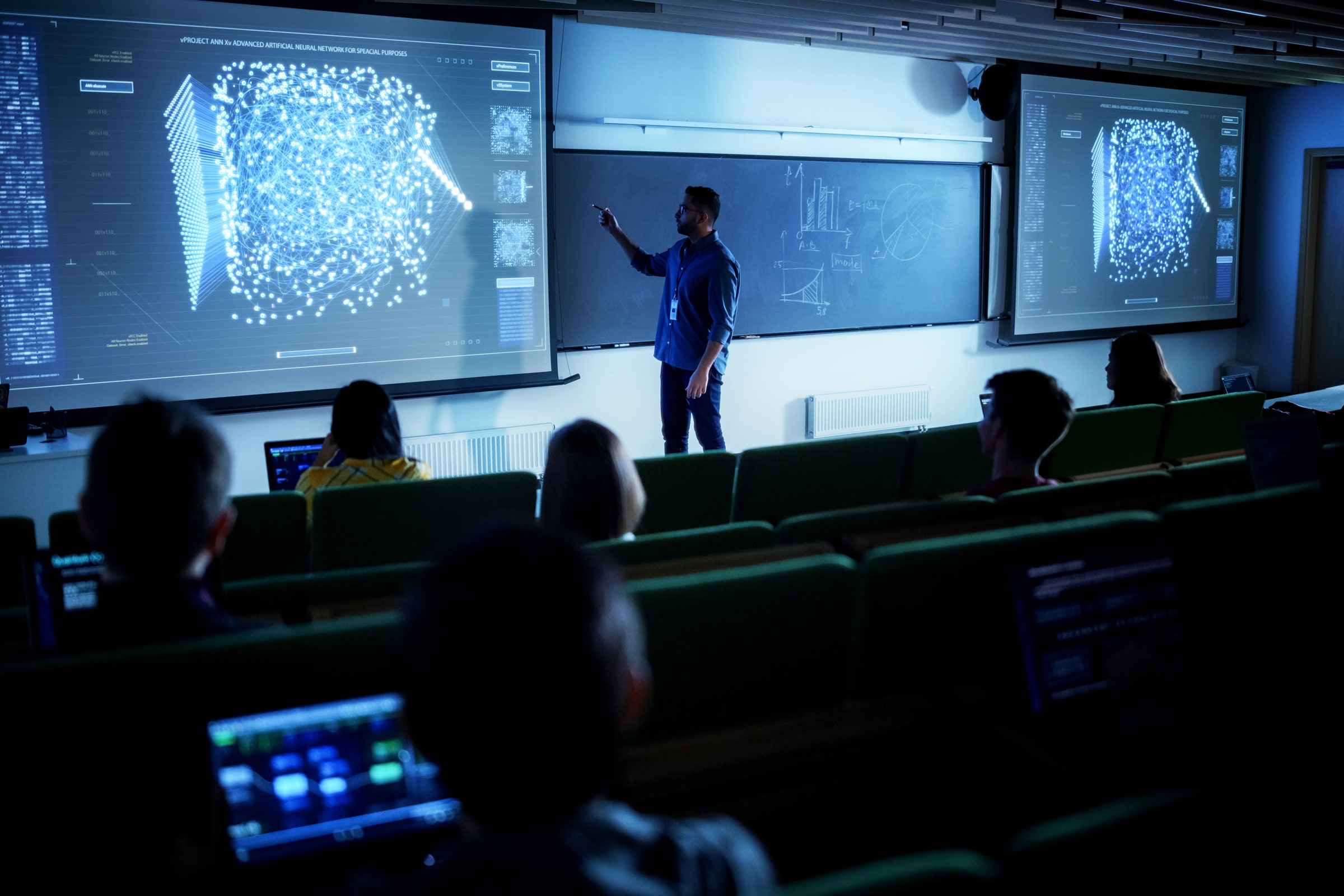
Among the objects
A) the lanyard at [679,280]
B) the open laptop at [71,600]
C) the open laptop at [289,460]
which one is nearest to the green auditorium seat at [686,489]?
the open laptop at [289,460]

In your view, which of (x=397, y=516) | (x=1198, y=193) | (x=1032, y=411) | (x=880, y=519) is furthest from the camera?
(x=1198, y=193)

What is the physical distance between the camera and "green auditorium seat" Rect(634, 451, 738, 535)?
10.1ft

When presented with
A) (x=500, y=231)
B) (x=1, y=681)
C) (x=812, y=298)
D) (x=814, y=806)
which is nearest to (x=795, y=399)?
(x=812, y=298)

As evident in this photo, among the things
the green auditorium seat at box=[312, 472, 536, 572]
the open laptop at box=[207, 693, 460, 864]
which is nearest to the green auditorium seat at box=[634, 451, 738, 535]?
the green auditorium seat at box=[312, 472, 536, 572]

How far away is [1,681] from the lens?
1206 mm

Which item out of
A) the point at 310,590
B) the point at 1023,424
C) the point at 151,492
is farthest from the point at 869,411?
the point at 151,492

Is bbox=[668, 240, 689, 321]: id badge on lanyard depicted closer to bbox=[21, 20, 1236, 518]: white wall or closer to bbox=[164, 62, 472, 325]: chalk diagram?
bbox=[21, 20, 1236, 518]: white wall

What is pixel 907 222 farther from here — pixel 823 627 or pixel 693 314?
pixel 823 627

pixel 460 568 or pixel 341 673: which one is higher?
pixel 460 568

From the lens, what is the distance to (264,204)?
4535 mm

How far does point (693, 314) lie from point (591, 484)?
10.8 feet

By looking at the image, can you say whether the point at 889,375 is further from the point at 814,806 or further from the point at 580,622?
the point at 580,622

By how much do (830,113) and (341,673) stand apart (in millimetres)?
5718

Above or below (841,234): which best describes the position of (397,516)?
below
